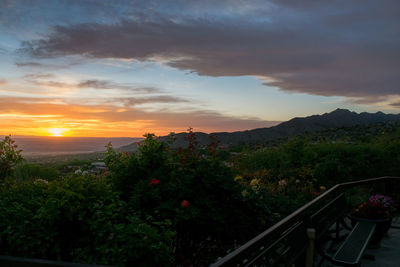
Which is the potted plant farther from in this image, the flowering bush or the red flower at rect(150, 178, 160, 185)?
the red flower at rect(150, 178, 160, 185)

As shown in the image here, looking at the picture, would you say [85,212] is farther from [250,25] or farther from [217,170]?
[250,25]

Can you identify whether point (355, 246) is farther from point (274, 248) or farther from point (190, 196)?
point (190, 196)

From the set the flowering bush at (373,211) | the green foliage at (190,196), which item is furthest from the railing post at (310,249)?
the flowering bush at (373,211)

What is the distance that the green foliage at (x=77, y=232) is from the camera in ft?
11.4

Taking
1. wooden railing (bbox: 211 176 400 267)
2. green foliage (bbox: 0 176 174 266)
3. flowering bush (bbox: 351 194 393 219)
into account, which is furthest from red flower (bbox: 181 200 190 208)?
flowering bush (bbox: 351 194 393 219)

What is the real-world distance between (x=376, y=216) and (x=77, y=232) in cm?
524

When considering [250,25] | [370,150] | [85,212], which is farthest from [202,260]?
[370,150]

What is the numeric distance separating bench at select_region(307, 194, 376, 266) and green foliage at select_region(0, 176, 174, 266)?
201 centimetres

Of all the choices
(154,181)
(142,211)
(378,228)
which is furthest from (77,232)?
(378,228)

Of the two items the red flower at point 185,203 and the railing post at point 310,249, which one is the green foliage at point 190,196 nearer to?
the red flower at point 185,203

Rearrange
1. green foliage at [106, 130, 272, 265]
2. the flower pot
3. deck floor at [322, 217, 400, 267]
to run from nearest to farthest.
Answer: green foliage at [106, 130, 272, 265]
deck floor at [322, 217, 400, 267]
the flower pot

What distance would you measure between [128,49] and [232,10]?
4.11 meters

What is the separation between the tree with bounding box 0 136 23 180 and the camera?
6843mm

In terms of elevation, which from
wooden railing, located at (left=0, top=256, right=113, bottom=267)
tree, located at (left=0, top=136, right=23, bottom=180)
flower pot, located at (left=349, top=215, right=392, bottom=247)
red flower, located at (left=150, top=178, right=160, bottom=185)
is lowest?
flower pot, located at (left=349, top=215, right=392, bottom=247)
